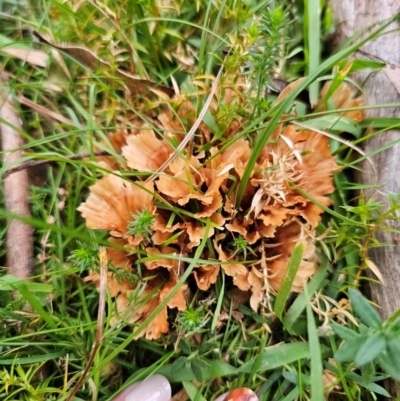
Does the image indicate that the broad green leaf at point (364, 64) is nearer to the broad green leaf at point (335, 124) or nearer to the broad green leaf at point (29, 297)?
the broad green leaf at point (335, 124)

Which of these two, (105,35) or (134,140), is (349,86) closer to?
(134,140)

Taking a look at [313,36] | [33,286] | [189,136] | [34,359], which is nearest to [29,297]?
[33,286]

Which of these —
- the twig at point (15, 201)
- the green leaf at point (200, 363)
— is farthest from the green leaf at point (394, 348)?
the twig at point (15, 201)

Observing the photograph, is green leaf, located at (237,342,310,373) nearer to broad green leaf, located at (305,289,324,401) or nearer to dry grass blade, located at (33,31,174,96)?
broad green leaf, located at (305,289,324,401)

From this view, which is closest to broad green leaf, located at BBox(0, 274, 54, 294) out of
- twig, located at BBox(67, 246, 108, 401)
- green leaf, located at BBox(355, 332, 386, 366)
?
twig, located at BBox(67, 246, 108, 401)

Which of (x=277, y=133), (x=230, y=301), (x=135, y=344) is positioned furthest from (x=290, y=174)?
(x=135, y=344)
